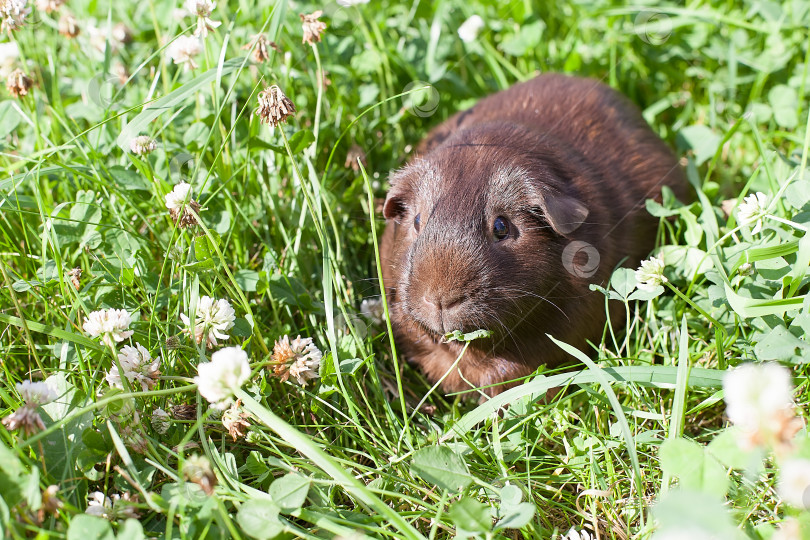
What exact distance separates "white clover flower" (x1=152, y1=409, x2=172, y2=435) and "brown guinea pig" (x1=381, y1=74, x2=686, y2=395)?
1049mm

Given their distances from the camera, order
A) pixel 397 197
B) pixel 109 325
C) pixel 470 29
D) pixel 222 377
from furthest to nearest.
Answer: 1. pixel 470 29
2. pixel 397 197
3. pixel 109 325
4. pixel 222 377

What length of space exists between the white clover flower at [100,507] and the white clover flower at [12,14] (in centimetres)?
219

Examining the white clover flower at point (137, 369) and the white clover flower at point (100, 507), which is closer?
the white clover flower at point (100, 507)

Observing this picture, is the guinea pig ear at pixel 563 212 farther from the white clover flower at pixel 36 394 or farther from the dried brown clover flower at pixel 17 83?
the dried brown clover flower at pixel 17 83

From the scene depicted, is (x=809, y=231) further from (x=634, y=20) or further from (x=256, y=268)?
(x=634, y=20)

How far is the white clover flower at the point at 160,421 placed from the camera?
2.53m

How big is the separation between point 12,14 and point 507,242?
2.48 metres

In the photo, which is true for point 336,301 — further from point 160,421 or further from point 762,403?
point 762,403

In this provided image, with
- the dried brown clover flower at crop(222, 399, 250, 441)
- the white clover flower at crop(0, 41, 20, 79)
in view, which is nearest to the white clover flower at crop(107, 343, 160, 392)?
the dried brown clover flower at crop(222, 399, 250, 441)

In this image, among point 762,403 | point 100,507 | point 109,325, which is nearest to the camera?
point 762,403

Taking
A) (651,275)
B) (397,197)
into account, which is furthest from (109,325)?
(651,275)

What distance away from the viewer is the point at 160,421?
8.36ft

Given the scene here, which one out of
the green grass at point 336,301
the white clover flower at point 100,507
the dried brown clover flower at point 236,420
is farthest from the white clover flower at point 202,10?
the white clover flower at point 100,507

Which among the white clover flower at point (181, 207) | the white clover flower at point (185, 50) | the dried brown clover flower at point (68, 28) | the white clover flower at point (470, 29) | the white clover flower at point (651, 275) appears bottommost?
the white clover flower at point (651, 275)
